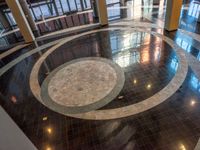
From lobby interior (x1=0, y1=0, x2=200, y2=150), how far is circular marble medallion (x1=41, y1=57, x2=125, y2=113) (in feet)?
0.12

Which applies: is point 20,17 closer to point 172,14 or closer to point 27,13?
point 27,13

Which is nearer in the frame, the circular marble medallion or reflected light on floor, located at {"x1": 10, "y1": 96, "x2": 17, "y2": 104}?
the circular marble medallion

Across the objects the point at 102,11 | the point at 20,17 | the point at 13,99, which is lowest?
the point at 13,99

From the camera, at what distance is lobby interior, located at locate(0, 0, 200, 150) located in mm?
4105

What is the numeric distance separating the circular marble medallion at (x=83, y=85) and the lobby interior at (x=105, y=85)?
0.04m

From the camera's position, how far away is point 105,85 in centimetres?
590

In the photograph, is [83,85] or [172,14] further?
[172,14]

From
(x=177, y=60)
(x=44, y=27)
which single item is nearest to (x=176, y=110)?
(x=177, y=60)

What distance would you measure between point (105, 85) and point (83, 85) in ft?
3.00

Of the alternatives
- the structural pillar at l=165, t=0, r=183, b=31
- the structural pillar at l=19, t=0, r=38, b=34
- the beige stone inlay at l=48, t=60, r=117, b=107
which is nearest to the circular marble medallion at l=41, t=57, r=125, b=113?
the beige stone inlay at l=48, t=60, r=117, b=107

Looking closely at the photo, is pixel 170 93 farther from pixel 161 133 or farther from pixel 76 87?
pixel 76 87

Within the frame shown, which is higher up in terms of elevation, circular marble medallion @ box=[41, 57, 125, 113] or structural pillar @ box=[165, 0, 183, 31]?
structural pillar @ box=[165, 0, 183, 31]

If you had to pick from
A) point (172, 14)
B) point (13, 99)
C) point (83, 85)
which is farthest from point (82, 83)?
point (172, 14)

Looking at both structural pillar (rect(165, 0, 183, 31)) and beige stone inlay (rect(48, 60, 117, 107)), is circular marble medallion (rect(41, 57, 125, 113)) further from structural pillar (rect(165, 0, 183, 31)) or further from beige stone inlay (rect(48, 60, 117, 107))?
structural pillar (rect(165, 0, 183, 31))
